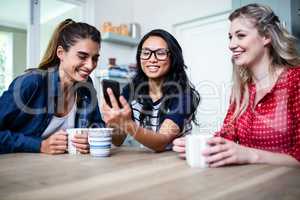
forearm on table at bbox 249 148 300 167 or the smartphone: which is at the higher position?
the smartphone

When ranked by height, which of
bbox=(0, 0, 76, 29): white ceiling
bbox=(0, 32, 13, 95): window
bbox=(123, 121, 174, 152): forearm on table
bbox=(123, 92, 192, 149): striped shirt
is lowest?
bbox=(123, 121, 174, 152): forearm on table

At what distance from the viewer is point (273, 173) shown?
2.23 feet

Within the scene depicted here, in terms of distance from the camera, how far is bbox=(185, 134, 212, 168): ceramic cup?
750 mm

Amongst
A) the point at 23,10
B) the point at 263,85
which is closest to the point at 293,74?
the point at 263,85

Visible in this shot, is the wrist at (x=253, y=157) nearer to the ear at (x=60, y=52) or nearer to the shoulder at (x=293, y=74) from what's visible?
the shoulder at (x=293, y=74)

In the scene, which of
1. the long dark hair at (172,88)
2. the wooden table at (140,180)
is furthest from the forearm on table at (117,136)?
the wooden table at (140,180)

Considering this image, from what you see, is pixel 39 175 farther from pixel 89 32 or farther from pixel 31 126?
pixel 89 32

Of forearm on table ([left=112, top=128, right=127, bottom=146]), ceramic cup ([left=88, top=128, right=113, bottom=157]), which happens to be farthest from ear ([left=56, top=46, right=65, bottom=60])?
ceramic cup ([left=88, top=128, right=113, bottom=157])

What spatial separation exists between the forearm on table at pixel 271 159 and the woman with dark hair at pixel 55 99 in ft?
1.82

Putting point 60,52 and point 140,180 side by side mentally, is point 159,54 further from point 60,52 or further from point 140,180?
point 140,180

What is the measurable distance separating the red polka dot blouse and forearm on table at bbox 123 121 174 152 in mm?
282

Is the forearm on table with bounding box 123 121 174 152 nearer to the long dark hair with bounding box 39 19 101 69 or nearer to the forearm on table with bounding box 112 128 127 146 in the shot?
the forearm on table with bounding box 112 128 127 146

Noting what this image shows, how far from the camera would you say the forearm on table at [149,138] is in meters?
1.01

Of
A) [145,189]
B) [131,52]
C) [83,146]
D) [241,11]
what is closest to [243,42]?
[241,11]
